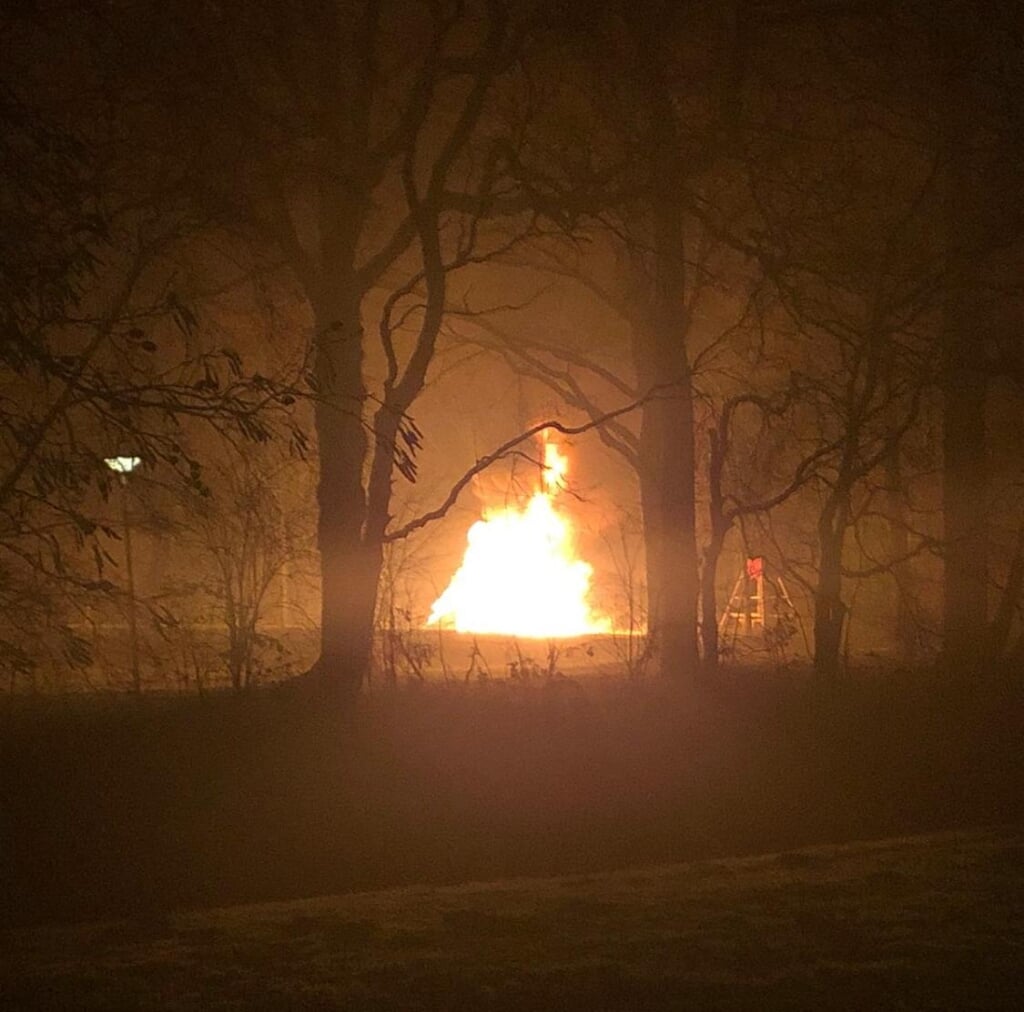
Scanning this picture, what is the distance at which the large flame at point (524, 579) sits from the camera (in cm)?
2194

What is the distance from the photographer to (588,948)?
5871mm

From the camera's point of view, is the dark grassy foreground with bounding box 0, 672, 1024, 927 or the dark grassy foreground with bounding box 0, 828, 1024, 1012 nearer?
the dark grassy foreground with bounding box 0, 828, 1024, 1012

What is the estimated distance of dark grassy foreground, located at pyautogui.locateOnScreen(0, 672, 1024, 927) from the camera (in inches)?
297

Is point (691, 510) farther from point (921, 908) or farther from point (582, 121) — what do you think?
point (921, 908)

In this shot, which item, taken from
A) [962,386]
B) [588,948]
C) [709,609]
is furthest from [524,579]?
[588,948]

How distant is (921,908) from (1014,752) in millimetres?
4553

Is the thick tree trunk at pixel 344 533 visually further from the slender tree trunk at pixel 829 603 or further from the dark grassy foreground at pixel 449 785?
the slender tree trunk at pixel 829 603

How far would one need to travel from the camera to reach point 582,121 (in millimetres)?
13375

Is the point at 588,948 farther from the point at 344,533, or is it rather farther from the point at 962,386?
the point at 962,386

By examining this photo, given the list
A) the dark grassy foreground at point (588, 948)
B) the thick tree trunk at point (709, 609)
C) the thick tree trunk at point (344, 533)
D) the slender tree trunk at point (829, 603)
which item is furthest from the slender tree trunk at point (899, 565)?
the dark grassy foreground at point (588, 948)

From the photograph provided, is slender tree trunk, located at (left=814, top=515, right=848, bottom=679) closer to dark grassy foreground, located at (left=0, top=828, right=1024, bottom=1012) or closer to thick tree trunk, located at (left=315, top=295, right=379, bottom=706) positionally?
thick tree trunk, located at (left=315, top=295, right=379, bottom=706)

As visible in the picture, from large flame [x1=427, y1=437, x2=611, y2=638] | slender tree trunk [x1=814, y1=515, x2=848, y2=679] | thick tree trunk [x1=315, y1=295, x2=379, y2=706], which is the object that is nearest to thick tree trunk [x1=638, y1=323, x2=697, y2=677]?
slender tree trunk [x1=814, y1=515, x2=848, y2=679]

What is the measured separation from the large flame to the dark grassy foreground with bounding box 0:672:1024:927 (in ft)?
27.7

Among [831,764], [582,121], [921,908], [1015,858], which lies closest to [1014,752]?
[831,764]
